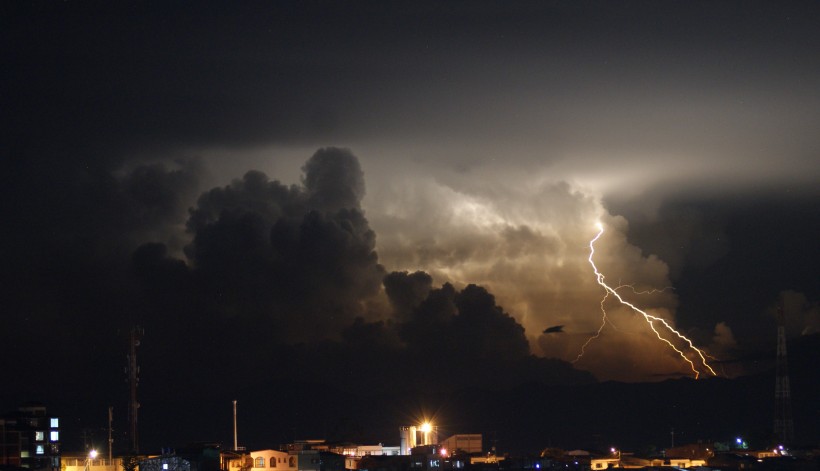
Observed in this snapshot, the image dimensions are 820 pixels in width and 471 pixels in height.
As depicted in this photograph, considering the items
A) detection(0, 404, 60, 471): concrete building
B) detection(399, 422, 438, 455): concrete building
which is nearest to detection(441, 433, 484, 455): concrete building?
detection(399, 422, 438, 455): concrete building

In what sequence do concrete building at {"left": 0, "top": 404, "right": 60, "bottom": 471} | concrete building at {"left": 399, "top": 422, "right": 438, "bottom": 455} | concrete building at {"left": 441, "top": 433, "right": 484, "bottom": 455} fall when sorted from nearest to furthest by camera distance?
concrete building at {"left": 0, "top": 404, "right": 60, "bottom": 471} < concrete building at {"left": 399, "top": 422, "right": 438, "bottom": 455} < concrete building at {"left": 441, "top": 433, "right": 484, "bottom": 455}

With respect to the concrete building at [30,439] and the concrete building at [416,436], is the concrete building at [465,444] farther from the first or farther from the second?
the concrete building at [30,439]

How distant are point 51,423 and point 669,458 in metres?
51.5

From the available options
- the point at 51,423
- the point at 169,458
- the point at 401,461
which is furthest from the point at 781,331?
the point at 51,423

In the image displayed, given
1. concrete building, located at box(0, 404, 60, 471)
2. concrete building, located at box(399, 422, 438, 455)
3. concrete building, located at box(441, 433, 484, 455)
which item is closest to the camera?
concrete building, located at box(0, 404, 60, 471)

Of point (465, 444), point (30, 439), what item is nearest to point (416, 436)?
point (465, 444)

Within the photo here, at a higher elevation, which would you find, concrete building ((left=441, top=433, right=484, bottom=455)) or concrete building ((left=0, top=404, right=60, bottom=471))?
concrete building ((left=0, top=404, right=60, bottom=471))

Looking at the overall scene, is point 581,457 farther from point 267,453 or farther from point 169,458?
point 169,458

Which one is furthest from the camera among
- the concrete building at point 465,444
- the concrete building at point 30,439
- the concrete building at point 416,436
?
the concrete building at point 465,444

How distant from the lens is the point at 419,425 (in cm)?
10031

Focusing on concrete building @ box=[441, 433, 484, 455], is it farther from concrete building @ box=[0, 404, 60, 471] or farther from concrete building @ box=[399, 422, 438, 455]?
concrete building @ box=[0, 404, 60, 471]

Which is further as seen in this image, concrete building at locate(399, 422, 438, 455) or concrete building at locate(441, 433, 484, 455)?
concrete building at locate(441, 433, 484, 455)

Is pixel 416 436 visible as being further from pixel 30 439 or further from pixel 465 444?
pixel 30 439

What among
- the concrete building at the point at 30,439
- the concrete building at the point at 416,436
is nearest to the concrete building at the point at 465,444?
the concrete building at the point at 416,436
